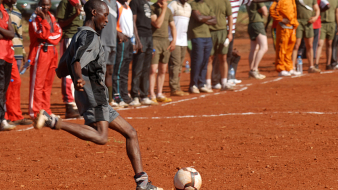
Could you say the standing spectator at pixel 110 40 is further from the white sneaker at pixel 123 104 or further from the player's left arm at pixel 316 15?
the player's left arm at pixel 316 15

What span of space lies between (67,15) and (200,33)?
4044 millimetres

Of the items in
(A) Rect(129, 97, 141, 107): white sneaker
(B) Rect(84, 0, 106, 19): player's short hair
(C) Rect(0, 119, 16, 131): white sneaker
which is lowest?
(A) Rect(129, 97, 141, 107): white sneaker

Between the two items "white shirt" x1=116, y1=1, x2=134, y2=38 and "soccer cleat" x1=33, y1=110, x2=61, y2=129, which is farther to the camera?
"white shirt" x1=116, y1=1, x2=134, y2=38

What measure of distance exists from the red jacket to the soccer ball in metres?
5.15

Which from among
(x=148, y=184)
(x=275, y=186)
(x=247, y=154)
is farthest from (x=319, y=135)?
(x=148, y=184)

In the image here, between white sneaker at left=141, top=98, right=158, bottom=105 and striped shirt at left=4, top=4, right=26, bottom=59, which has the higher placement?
striped shirt at left=4, top=4, right=26, bottom=59

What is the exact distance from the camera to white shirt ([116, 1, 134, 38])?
1036cm

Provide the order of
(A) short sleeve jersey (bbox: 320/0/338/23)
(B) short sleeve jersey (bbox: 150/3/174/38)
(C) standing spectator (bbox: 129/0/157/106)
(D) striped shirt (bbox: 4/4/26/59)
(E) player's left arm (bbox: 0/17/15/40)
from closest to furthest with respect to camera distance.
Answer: (E) player's left arm (bbox: 0/17/15/40), (D) striped shirt (bbox: 4/4/26/59), (C) standing spectator (bbox: 129/0/157/106), (B) short sleeve jersey (bbox: 150/3/174/38), (A) short sleeve jersey (bbox: 320/0/338/23)

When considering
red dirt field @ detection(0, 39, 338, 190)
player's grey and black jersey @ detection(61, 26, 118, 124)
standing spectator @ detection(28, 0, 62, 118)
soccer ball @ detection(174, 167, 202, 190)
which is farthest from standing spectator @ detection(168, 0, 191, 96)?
soccer ball @ detection(174, 167, 202, 190)

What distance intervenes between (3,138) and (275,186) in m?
4.69

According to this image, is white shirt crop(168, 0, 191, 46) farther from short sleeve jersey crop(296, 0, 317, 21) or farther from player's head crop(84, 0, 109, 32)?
player's head crop(84, 0, 109, 32)

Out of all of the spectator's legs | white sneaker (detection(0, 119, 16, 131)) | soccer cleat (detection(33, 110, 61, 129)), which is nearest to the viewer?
soccer cleat (detection(33, 110, 61, 129))

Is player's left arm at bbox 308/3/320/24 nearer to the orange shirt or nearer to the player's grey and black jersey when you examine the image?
the orange shirt

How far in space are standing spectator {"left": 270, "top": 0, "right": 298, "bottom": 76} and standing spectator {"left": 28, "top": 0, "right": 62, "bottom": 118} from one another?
7.52 m
